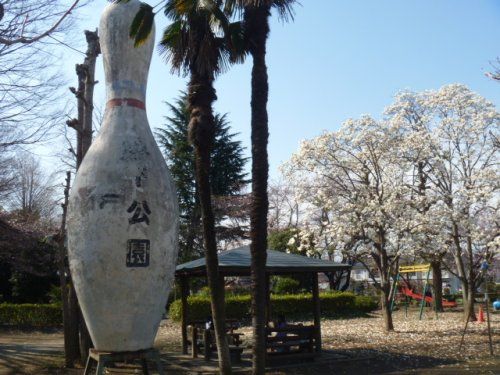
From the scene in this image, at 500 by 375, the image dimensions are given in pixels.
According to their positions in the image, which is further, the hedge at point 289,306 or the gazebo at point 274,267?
the hedge at point 289,306

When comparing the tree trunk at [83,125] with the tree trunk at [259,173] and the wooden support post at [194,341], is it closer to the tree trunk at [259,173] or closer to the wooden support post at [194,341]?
the wooden support post at [194,341]

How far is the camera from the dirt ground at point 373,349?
457 inches

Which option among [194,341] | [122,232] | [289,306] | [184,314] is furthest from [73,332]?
[289,306]

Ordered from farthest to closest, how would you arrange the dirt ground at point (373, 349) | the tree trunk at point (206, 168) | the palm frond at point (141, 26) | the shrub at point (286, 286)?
the shrub at point (286, 286), the dirt ground at point (373, 349), the tree trunk at point (206, 168), the palm frond at point (141, 26)

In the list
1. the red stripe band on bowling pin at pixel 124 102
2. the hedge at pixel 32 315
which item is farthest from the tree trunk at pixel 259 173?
the hedge at pixel 32 315

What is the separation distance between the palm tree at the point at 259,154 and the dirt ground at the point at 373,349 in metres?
2.91

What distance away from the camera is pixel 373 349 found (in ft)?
46.9

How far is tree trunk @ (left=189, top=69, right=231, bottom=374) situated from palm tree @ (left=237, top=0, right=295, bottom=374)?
2.44ft

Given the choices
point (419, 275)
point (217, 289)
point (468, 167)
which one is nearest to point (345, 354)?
point (217, 289)

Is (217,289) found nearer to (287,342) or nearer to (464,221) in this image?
(287,342)

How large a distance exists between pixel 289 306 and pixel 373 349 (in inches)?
432

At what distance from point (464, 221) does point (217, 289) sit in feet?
40.5

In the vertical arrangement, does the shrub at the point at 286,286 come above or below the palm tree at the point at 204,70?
below

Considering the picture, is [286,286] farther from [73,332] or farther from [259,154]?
[259,154]
